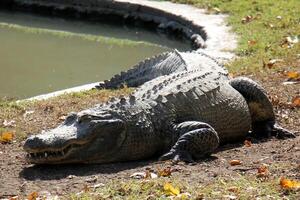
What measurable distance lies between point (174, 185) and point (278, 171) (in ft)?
3.00

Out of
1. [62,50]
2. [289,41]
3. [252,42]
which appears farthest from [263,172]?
[62,50]

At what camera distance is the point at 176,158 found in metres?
6.57

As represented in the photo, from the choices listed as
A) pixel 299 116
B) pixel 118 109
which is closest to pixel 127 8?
pixel 299 116

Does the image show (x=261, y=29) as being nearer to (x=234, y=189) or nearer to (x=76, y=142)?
(x=76, y=142)

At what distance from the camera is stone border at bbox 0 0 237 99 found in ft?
44.7

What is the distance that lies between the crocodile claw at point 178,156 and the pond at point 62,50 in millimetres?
4921

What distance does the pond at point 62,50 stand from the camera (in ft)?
39.9

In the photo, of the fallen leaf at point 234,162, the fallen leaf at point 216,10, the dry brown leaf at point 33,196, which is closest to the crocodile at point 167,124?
the fallen leaf at point 234,162

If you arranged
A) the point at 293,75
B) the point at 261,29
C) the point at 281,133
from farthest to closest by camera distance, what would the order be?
1. the point at 261,29
2. the point at 293,75
3. the point at 281,133

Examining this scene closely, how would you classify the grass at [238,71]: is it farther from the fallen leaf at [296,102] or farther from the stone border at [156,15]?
the fallen leaf at [296,102]

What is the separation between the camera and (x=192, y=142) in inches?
265

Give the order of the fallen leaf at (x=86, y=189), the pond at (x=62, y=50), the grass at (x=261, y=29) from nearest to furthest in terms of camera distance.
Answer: the fallen leaf at (x=86, y=189) < the grass at (x=261, y=29) < the pond at (x=62, y=50)

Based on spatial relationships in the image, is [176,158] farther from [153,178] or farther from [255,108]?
[255,108]

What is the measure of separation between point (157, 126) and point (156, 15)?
980cm
